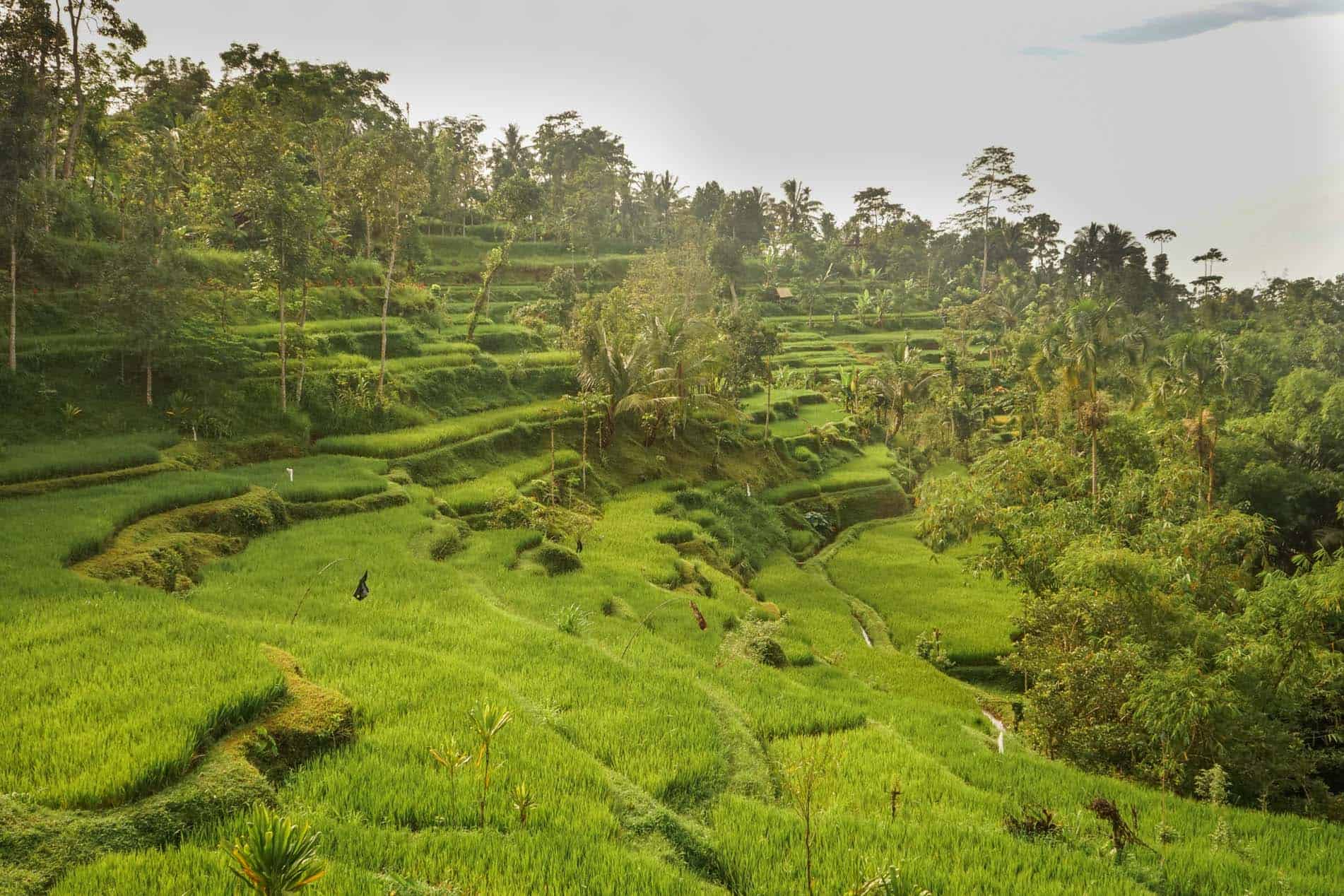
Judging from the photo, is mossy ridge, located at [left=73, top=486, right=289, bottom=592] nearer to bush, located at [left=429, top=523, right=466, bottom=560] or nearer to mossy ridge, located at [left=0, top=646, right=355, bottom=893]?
bush, located at [left=429, top=523, right=466, bottom=560]

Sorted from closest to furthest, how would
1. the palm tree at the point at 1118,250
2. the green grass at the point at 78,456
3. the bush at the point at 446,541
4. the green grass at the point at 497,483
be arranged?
the green grass at the point at 78,456 → the bush at the point at 446,541 → the green grass at the point at 497,483 → the palm tree at the point at 1118,250

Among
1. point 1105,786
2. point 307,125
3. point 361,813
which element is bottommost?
point 1105,786

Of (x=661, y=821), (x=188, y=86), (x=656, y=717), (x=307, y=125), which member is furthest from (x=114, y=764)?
(x=188, y=86)

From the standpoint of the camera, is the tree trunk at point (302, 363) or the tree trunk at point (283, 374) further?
the tree trunk at point (302, 363)

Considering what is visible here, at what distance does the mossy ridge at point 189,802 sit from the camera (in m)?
4.42

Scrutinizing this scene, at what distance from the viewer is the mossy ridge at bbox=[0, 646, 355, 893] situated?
4418 mm

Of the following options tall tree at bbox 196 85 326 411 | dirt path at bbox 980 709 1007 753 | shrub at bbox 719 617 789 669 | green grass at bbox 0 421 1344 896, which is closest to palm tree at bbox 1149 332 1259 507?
dirt path at bbox 980 709 1007 753

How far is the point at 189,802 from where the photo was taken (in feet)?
16.8

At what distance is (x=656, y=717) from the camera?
8.29 meters

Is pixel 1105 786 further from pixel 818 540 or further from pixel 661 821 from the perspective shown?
pixel 818 540

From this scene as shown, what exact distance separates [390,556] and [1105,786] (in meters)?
11.6

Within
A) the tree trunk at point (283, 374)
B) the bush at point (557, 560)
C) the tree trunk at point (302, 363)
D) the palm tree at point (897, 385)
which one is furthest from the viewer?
the palm tree at point (897, 385)

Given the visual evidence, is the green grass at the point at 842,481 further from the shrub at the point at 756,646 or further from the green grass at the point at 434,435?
the shrub at the point at 756,646

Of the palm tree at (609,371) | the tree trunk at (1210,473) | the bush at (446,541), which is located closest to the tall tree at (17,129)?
the bush at (446,541)
